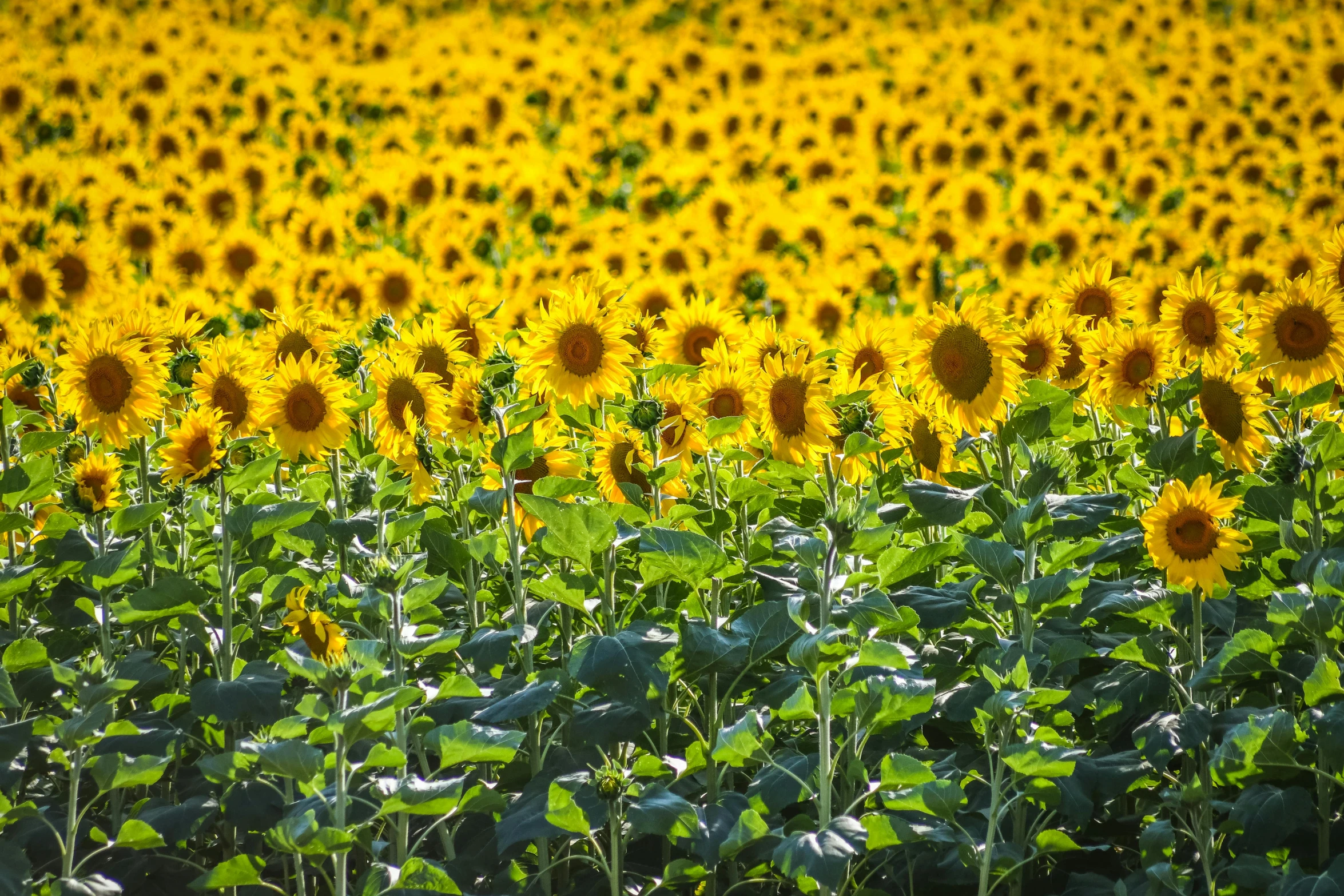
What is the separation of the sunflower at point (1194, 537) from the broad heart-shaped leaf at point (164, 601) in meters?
2.21

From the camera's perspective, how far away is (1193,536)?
9.51 feet

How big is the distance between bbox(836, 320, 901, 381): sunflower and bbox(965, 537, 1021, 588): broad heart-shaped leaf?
107 cm

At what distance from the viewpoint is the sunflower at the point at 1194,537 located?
9.49ft

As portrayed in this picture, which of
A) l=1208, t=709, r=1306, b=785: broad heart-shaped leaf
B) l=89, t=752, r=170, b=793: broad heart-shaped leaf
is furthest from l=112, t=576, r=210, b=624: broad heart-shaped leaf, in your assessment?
l=1208, t=709, r=1306, b=785: broad heart-shaped leaf

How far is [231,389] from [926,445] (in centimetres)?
204

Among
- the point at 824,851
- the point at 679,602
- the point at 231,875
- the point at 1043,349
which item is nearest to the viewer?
the point at 824,851

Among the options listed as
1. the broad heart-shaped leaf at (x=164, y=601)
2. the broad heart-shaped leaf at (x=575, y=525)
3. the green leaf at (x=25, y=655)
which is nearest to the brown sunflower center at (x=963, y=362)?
the broad heart-shaped leaf at (x=575, y=525)

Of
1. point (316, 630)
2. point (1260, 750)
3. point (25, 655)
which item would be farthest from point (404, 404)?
point (1260, 750)

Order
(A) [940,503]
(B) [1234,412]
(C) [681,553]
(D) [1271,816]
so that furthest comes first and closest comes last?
1. (B) [1234,412]
2. (A) [940,503]
3. (C) [681,553]
4. (D) [1271,816]

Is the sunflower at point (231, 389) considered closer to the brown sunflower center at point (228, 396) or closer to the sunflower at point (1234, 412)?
the brown sunflower center at point (228, 396)

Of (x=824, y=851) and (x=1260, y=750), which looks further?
(x=1260, y=750)

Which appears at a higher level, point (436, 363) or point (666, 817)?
point (436, 363)

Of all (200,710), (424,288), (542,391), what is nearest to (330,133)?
(424,288)

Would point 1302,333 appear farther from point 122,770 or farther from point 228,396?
point 122,770
